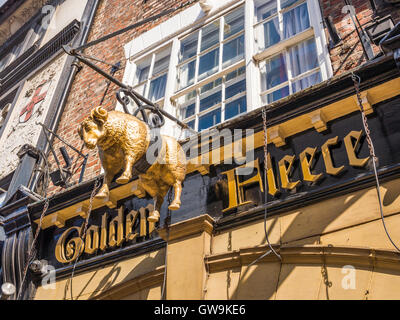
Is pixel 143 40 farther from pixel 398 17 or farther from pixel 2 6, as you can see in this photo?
pixel 2 6

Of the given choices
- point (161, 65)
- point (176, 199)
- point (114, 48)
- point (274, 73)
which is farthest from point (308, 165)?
point (114, 48)

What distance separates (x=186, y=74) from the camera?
6824mm

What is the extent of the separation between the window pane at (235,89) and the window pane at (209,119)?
0.29 meters

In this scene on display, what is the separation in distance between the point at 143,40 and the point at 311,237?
5.44 meters

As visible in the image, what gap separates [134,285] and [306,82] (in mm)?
3156

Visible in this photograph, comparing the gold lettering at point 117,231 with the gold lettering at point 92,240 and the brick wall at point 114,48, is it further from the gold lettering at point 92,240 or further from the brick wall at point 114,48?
the brick wall at point 114,48

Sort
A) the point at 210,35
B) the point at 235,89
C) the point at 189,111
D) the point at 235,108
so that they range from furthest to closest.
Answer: the point at 210,35 < the point at 189,111 < the point at 235,89 < the point at 235,108

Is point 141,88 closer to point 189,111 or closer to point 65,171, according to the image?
point 189,111

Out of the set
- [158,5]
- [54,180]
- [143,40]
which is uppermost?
[158,5]

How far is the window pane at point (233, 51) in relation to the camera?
6.33m

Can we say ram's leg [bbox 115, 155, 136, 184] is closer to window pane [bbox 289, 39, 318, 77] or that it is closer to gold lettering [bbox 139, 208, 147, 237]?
gold lettering [bbox 139, 208, 147, 237]

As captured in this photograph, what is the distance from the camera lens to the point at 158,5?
27.4 ft

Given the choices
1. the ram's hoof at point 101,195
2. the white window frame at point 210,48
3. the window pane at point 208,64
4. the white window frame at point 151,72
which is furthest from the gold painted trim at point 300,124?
the white window frame at point 151,72

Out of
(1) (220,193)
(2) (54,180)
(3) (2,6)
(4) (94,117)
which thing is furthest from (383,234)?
(3) (2,6)
